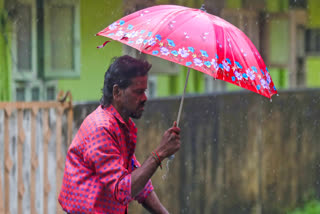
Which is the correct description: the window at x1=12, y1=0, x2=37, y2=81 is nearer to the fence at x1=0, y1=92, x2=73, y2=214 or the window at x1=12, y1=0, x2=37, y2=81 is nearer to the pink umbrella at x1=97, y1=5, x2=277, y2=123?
the fence at x1=0, y1=92, x2=73, y2=214

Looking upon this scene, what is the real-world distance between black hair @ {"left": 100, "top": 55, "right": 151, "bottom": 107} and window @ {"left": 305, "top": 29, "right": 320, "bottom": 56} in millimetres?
8382

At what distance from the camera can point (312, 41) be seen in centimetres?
1166

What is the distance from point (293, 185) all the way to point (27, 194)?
4301mm

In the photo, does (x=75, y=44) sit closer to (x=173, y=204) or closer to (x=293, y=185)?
(x=173, y=204)

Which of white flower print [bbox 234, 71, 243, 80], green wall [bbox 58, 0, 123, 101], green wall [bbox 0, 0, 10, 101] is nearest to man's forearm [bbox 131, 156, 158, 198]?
white flower print [bbox 234, 71, 243, 80]

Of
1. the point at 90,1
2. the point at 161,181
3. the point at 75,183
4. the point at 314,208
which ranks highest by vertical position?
the point at 90,1

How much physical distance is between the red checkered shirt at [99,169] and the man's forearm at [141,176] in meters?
0.02

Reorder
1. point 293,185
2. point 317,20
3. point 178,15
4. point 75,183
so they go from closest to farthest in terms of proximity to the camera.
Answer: point 75,183 → point 178,15 → point 293,185 → point 317,20

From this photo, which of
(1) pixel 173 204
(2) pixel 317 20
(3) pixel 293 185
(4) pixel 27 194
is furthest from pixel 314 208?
(4) pixel 27 194

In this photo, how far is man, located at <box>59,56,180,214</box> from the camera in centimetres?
331

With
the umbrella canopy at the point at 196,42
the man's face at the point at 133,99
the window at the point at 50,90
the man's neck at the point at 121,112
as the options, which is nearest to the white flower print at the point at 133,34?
the umbrella canopy at the point at 196,42

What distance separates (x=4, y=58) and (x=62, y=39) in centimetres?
81

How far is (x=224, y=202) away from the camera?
25.2 feet

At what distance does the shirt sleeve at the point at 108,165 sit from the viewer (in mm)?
3297
